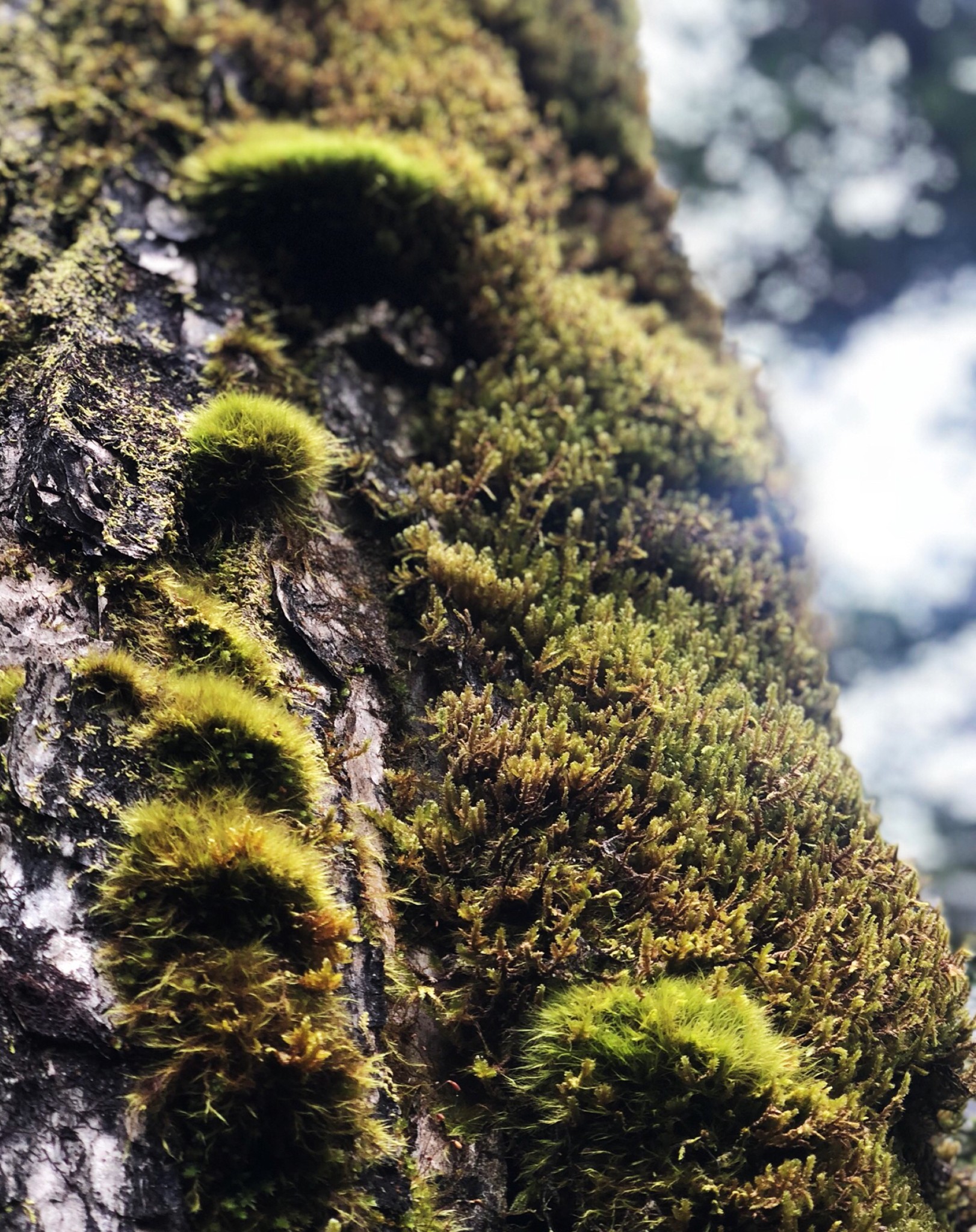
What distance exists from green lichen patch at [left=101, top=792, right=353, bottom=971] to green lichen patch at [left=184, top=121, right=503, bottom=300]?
143 inches

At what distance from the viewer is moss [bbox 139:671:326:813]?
3.08m

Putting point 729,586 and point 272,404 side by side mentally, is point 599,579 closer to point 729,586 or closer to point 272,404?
point 729,586

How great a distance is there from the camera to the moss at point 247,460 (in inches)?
151

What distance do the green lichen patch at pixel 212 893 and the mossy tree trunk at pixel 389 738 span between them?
0.5 inches

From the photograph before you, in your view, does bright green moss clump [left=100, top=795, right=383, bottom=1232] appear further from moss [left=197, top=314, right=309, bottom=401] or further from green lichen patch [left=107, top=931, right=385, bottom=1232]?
moss [left=197, top=314, right=309, bottom=401]

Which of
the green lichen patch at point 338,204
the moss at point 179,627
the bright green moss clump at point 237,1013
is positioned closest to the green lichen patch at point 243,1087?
the bright green moss clump at point 237,1013

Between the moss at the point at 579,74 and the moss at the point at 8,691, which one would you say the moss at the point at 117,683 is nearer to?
the moss at the point at 8,691

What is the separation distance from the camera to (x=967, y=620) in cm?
1002

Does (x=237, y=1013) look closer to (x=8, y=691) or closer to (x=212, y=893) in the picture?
(x=212, y=893)

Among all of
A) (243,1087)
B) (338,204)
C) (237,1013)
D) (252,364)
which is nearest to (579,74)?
(338,204)

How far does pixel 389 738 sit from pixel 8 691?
1.44m

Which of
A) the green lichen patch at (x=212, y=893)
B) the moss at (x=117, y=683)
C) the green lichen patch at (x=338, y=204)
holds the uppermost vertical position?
the green lichen patch at (x=338, y=204)

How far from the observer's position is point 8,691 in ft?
10.1

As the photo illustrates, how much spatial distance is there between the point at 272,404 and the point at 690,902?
2743mm
